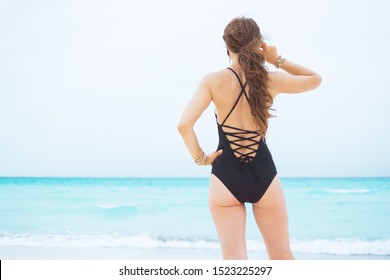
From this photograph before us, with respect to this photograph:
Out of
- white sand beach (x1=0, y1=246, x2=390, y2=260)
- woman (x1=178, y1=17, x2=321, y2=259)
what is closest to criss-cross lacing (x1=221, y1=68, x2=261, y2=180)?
woman (x1=178, y1=17, x2=321, y2=259)

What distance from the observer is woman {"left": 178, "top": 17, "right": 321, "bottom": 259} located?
2.13 meters

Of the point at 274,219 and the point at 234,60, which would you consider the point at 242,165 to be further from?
the point at 234,60

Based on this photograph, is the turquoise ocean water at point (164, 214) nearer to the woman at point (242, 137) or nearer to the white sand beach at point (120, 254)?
the white sand beach at point (120, 254)

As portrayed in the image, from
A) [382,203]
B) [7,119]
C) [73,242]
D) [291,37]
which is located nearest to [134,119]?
[7,119]

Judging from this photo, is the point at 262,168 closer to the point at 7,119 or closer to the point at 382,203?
the point at 7,119

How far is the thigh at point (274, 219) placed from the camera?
221 centimetres

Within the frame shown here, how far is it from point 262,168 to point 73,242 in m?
5.08

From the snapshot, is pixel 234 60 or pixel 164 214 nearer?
pixel 234 60

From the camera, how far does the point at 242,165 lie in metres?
2.21

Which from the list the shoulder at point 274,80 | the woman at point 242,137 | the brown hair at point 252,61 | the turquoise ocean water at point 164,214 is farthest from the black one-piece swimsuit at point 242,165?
the turquoise ocean water at point 164,214

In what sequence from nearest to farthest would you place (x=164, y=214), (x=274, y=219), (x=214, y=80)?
1. (x=214, y=80)
2. (x=274, y=219)
3. (x=164, y=214)

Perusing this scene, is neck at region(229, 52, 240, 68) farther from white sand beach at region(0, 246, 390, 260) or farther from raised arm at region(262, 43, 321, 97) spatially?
white sand beach at region(0, 246, 390, 260)

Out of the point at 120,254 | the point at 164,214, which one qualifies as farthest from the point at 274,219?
the point at 164,214

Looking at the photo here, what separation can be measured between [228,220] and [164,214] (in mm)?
7616
